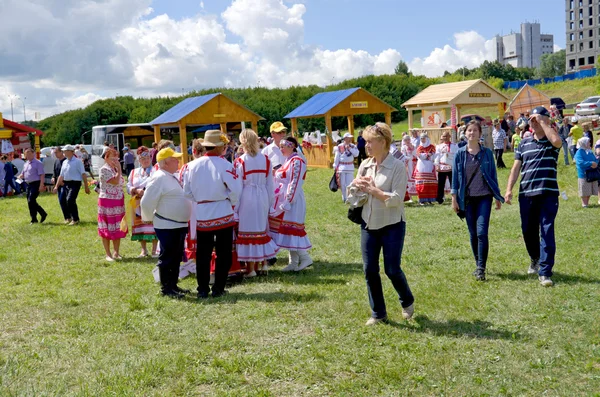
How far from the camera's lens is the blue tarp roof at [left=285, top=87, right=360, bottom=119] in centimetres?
A: 2916

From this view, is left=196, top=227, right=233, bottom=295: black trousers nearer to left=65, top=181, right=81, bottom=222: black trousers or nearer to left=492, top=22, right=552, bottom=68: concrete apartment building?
left=65, top=181, right=81, bottom=222: black trousers

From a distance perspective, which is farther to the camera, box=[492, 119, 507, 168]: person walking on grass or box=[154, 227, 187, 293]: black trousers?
box=[492, 119, 507, 168]: person walking on grass

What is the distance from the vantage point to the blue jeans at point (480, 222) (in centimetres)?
721

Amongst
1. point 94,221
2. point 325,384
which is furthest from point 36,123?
point 325,384

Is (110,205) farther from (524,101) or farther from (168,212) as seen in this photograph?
(524,101)

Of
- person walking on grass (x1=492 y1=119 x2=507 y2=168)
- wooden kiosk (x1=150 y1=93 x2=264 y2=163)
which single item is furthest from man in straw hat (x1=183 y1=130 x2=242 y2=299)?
wooden kiosk (x1=150 y1=93 x2=264 y2=163)

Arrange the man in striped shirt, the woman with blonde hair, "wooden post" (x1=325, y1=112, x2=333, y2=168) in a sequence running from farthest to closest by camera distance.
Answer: "wooden post" (x1=325, y1=112, x2=333, y2=168) → the woman with blonde hair → the man in striped shirt

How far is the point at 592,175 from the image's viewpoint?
42.5 feet

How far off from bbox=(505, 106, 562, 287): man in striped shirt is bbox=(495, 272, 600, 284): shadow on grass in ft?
0.63

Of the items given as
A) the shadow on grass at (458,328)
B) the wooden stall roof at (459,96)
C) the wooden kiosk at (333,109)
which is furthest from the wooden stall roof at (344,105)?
the shadow on grass at (458,328)

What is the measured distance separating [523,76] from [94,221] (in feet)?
320

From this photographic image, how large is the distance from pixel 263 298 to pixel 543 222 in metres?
3.21

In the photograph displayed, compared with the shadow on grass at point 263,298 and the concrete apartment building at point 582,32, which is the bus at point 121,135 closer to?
the shadow on grass at point 263,298

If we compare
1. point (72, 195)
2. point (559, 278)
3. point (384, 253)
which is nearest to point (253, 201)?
point (384, 253)
